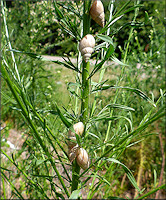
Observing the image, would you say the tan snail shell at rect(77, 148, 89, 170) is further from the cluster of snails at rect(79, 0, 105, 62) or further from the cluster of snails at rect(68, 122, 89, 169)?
the cluster of snails at rect(79, 0, 105, 62)

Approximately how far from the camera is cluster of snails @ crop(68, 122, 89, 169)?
10.1 inches

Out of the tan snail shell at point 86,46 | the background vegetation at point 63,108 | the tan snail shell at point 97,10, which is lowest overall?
the background vegetation at point 63,108

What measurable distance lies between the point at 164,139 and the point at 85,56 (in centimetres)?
138

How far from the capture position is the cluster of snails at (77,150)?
10.1 inches

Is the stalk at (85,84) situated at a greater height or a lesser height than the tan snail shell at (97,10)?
lesser

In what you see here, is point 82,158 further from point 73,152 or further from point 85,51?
point 85,51

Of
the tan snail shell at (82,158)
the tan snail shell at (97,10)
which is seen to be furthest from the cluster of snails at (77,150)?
the tan snail shell at (97,10)

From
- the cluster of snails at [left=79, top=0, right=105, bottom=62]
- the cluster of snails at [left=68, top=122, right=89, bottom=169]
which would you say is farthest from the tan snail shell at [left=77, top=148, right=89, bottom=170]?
the cluster of snails at [left=79, top=0, right=105, bottom=62]

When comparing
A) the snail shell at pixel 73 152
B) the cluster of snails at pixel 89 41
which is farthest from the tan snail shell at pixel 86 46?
the snail shell at pixel 73 152

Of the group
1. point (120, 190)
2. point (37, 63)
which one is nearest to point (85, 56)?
point (37, 63)

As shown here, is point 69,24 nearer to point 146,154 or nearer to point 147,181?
point 147,181

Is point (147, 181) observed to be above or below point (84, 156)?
below

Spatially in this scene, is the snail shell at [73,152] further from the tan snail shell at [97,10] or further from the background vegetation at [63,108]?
the tan snail shell at [97,10]

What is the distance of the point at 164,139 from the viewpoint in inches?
56.8
